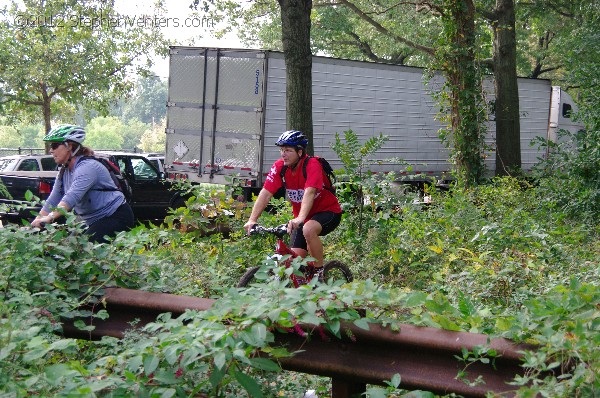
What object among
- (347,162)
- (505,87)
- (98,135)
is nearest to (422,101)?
(505,87)

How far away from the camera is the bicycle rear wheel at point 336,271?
296 inches

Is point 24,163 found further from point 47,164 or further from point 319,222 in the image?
point 319,222

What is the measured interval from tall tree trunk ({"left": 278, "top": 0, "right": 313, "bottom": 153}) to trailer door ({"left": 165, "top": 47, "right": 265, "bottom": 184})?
5.31m

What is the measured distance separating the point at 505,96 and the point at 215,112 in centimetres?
711

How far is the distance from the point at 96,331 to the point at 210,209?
5255 millimetres

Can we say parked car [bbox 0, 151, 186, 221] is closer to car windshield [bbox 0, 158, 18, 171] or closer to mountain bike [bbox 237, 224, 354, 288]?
car windshield [bbox 0, 158, 18, 171]

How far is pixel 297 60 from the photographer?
1254 centimetres

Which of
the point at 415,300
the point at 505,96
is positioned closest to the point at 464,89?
the point at 505,96

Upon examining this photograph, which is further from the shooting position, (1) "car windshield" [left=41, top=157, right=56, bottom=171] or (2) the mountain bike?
(1) "car windshield" [left=41, top=157, right=56, bottom=171]

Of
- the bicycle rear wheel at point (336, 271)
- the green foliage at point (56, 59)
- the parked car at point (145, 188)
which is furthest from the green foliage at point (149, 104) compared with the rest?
the bicycle rear wheel at point (336, 271)

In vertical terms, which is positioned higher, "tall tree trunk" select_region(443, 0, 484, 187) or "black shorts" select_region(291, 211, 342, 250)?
"tall tree trunk" select_region(443, 0, 484, 187)

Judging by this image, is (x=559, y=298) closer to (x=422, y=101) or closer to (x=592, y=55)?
(x=592, y=55)

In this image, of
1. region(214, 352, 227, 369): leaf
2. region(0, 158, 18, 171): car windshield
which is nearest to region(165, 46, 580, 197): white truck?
region(0, 158, 18, 171): car windshield

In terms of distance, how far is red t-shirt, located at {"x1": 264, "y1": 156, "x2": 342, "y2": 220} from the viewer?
274 inches
